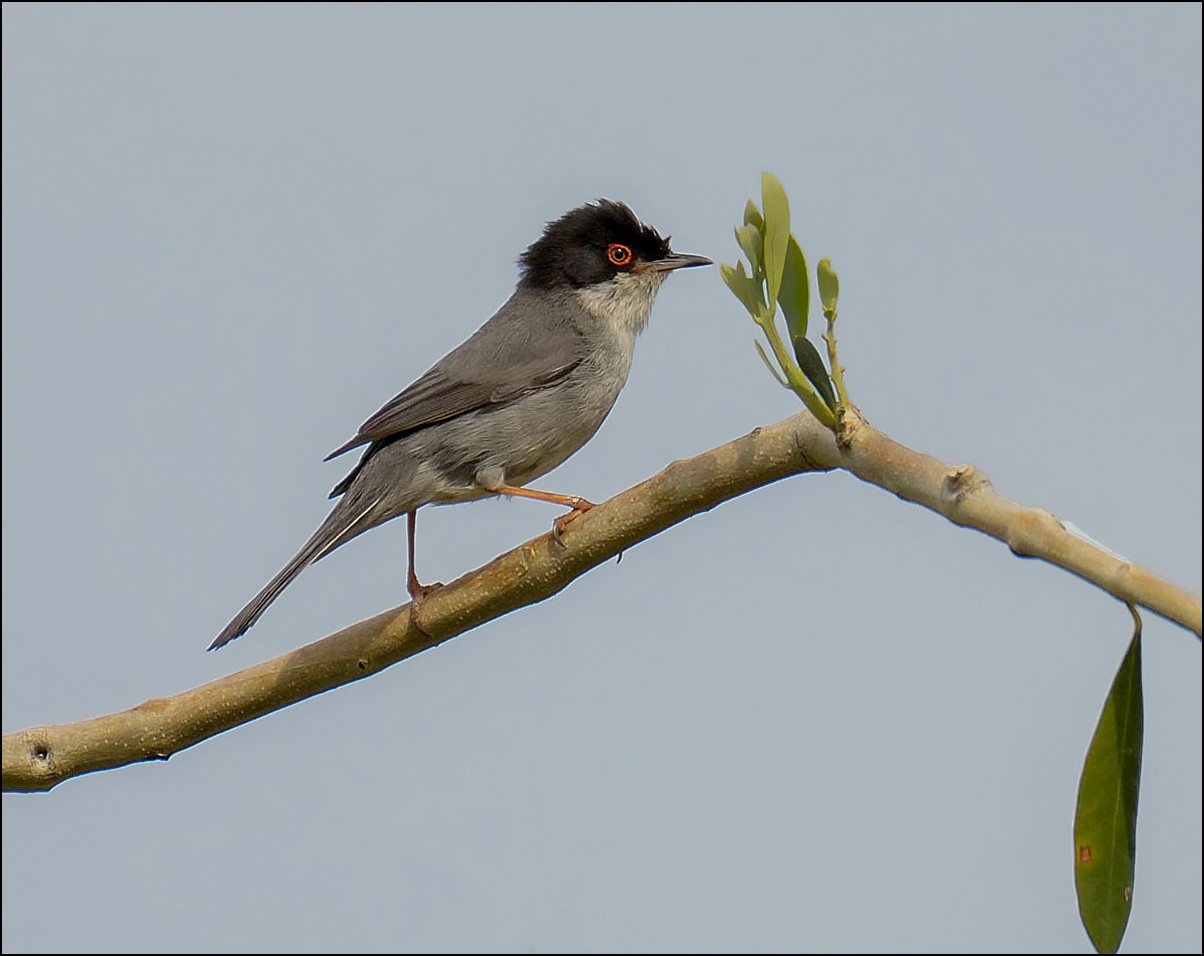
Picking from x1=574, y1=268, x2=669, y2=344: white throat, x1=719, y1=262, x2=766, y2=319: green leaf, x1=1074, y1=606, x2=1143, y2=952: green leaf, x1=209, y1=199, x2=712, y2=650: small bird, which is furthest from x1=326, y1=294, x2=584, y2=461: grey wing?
x1=1074, y1=606, x2=1143, y2=952: green leaf

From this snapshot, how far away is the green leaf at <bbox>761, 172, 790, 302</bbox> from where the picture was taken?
3279 millimetres

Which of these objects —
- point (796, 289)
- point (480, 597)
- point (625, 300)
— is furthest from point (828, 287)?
point (625, 300)

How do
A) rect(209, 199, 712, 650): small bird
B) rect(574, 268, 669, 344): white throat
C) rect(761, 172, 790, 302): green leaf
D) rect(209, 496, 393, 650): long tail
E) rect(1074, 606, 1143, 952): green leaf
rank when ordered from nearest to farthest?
rect(1074, 606, 1143, 952): green leaf < rect(761, 172, 790, 302): green leaf < rect(209, 496, 393, 650): long tail < rect(209, 199, 712, 650): small bird < rect(574, 268, 669, 344): white throat

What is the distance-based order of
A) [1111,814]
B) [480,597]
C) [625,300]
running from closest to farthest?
1. [1111,814]
2. [480,597]
3. [625,300]

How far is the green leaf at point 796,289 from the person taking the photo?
336cm

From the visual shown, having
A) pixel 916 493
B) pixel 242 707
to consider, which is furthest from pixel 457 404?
pixel 916 493

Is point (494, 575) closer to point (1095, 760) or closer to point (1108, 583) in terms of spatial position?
point (1095, 760)

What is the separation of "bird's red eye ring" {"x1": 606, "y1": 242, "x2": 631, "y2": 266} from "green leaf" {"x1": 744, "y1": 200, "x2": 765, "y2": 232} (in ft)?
14.9

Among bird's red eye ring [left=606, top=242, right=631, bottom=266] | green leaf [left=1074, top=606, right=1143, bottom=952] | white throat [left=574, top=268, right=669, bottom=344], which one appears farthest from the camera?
bird's red eye ring [left=606, top=242, right=631, bottom=266]

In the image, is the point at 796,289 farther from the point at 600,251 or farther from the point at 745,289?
the point at 600,251

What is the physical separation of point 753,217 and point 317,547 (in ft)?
10.9

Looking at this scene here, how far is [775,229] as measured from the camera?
3.32 metres

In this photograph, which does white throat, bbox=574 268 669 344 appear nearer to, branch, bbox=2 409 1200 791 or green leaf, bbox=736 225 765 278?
branch, bbox=2 409 1200 791

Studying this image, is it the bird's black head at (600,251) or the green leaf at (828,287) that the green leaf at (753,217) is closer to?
the green leaf at (828,287)
